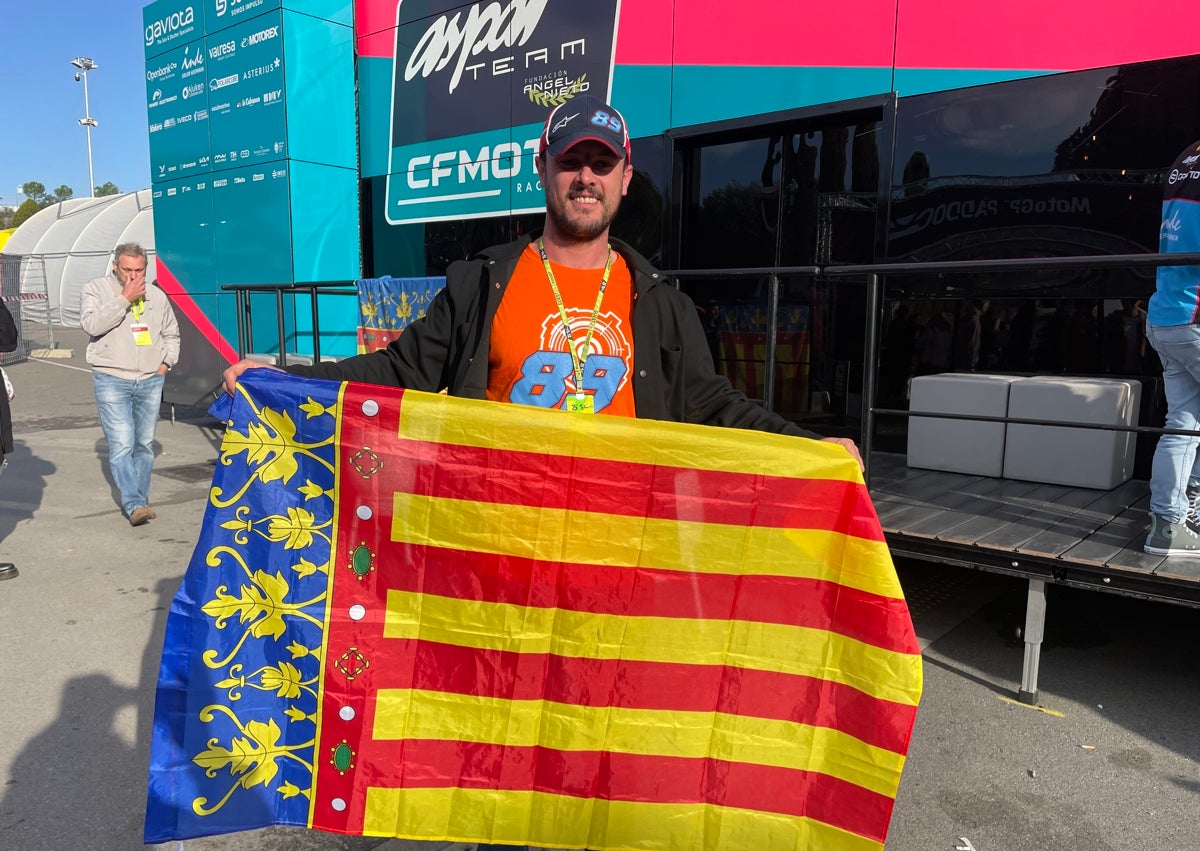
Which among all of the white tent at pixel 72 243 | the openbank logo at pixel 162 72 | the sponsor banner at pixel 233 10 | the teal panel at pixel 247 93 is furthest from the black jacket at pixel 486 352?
the white tent at pixel 72 243

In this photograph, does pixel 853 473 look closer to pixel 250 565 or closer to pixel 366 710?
pixel 366 710

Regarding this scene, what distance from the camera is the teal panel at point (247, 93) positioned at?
8602mm

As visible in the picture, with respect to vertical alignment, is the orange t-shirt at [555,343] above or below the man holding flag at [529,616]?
above

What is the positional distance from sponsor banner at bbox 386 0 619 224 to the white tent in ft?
68.7

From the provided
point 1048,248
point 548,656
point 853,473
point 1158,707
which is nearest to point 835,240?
point 1048,248

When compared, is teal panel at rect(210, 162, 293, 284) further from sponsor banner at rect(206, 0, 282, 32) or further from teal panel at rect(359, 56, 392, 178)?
sponsor banner at rect(206, 0, 282, 32)

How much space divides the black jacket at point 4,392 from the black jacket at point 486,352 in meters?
3.83

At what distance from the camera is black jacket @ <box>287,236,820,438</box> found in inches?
85.7

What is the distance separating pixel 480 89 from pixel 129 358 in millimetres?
3444

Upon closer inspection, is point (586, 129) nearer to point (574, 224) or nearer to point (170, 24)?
point (574, 224)

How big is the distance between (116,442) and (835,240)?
5.25 metres

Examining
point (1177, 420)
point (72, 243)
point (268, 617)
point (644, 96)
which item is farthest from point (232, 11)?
point (72, 243)

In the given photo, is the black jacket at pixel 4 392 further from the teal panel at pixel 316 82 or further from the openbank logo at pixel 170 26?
the openbank logo at pixel 170 26

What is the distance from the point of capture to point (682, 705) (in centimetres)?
202
